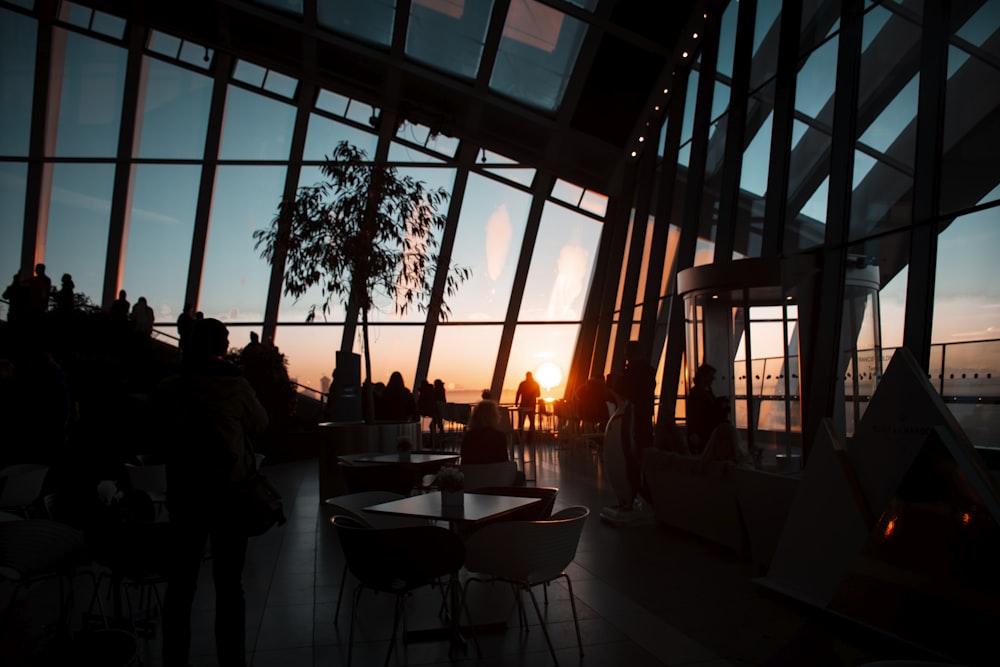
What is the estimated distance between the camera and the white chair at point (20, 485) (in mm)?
4465

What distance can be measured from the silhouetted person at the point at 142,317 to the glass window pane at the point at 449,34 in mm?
6174

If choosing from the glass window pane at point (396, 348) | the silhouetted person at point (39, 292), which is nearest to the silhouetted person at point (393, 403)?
the glass window pane at point (396, 348)

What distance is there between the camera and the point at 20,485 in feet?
14.9

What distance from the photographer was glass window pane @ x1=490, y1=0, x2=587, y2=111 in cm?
1133

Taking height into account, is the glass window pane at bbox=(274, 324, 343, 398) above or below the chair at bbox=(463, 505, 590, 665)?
above

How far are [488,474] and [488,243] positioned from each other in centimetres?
913

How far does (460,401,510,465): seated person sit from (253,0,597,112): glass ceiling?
787cm

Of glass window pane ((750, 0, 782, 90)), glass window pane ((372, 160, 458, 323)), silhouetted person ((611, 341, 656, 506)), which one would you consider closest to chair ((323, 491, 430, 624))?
silhouetted person ((611, 341, 656, 506))

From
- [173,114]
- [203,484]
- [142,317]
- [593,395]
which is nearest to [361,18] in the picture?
[173,114]

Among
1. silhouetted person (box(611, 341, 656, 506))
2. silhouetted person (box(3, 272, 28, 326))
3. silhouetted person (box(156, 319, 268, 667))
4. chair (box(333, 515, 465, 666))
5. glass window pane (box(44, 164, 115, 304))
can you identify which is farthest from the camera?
glass window pane (box(44, 164, 115, 304))

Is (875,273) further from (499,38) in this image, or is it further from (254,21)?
(254,21)

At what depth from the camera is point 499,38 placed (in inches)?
467

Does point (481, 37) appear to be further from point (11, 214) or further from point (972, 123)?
point (11, 214)

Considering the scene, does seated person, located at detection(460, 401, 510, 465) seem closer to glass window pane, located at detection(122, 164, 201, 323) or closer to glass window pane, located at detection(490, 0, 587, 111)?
glass window pane, located at detection(490, 0, 587, 111)
